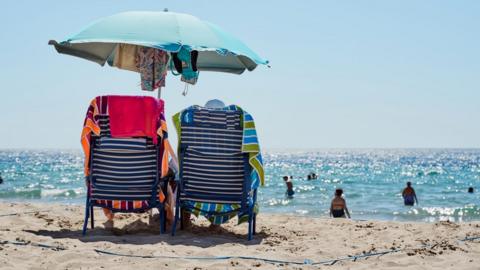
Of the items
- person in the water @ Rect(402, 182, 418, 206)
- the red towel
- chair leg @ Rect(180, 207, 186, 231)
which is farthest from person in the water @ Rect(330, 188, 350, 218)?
the red towel

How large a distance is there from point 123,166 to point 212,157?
2.69ft

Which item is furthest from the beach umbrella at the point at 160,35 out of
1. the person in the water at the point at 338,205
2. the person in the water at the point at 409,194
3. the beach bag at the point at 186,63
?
the person in the water at the point at 409,194

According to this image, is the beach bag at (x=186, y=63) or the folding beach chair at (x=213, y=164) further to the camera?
the beach bag at (x=186, y=63)

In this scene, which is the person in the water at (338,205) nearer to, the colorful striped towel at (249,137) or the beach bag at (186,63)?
the beach bag at (186,63)

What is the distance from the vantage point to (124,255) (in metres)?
4.92

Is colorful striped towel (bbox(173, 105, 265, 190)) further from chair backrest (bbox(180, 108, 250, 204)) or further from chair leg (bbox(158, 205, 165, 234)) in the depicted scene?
chair leg (bbox(158, 205, 165, 234))

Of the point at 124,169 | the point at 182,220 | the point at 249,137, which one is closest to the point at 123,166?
the point at 124,169

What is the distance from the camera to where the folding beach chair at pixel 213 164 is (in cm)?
580

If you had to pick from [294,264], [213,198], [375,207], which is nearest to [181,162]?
[213,198]

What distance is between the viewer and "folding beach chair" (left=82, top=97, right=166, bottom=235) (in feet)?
18.9

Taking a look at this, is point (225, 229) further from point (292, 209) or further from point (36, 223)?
point (292, 209)

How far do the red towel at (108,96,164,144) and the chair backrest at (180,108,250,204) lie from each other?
0.88ft

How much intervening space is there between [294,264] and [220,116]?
162cm

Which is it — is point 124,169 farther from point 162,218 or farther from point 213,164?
point 213,164
